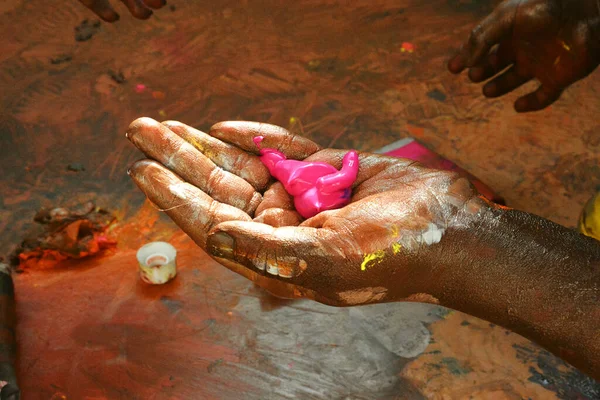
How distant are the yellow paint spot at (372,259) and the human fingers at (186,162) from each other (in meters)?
0.70

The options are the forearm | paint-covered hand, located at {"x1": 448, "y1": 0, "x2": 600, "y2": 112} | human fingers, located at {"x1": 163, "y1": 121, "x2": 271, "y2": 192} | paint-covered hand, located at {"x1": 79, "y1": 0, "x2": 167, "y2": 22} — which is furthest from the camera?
paint-covered hand, located at {"x1": 79, "y1": 0, "x2": 167, "y2": 22}

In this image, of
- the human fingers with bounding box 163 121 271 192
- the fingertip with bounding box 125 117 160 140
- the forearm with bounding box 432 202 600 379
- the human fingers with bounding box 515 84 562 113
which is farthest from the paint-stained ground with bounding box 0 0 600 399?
the fingertip with bounding box 125 117 160 140

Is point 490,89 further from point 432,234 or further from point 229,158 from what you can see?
point 229,158

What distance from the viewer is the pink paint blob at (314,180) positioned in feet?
8.20

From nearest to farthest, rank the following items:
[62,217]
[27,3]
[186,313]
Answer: [186,313]
[62,217]
[27,3]

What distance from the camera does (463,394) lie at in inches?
107

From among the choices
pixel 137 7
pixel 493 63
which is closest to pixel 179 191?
pixel 137 7

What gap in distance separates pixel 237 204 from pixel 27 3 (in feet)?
14.4

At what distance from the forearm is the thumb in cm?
65

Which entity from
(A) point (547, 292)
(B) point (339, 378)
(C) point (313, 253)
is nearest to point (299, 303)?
(B) point (339, 378)

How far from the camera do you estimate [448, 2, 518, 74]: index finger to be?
3408mm

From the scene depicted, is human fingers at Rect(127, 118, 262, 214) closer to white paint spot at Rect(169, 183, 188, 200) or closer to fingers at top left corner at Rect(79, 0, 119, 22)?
white paint spot at Rect(169, 183, 188, 200)

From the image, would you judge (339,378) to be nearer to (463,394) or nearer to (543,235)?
(463,394)

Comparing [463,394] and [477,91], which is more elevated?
[477,91]
